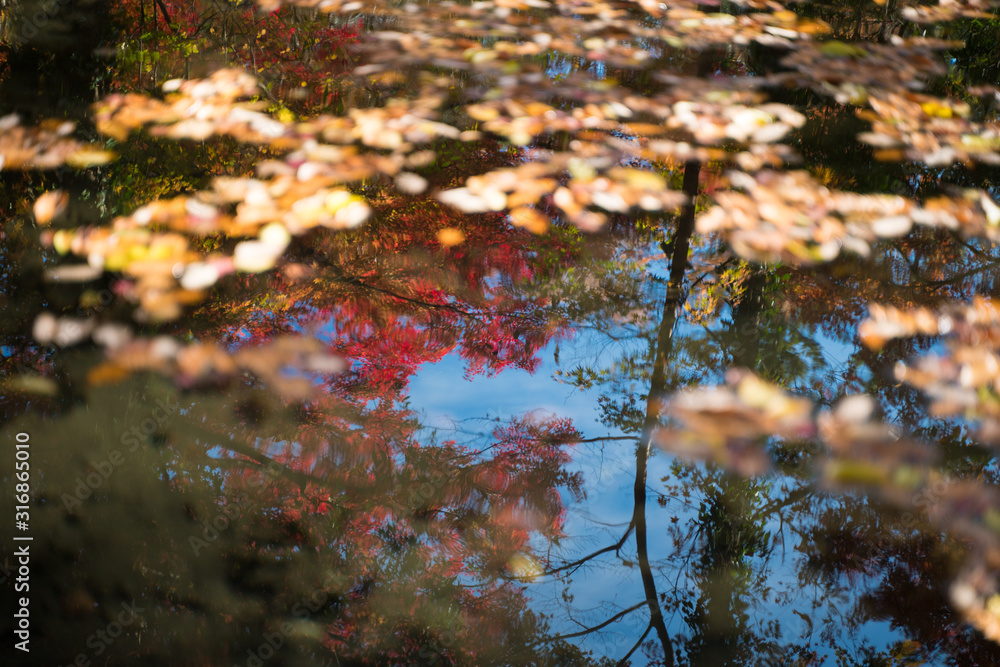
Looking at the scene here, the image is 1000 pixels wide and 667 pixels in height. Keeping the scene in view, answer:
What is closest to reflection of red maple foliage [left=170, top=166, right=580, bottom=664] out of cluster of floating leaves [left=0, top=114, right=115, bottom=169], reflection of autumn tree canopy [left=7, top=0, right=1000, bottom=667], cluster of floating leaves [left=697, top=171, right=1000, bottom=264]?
reflection of autumn tree canopy [left=7, top=0, right=1000, bottom=667]

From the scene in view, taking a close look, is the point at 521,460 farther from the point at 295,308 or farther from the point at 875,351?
the point at 875,351

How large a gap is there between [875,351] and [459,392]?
148cm

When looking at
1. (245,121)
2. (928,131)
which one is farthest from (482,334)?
(928,131)

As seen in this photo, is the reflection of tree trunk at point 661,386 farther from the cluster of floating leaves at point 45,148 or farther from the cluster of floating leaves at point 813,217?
the cluster of floating leaves at point 45,148

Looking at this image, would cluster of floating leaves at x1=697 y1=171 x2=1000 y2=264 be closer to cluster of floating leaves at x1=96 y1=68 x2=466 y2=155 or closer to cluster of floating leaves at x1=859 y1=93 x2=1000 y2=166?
cluster of floating leaves at x1=859 y1=93 x2=1000 y2=166

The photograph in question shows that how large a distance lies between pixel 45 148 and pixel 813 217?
339 centimetres

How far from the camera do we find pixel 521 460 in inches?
64.4

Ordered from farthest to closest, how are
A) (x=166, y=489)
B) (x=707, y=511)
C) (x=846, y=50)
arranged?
(x=846, y=50), (x=166, y=489), (x=707, y=511)

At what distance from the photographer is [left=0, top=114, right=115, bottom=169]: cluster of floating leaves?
96.7 inches

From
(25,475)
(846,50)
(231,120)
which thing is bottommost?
(25,475)

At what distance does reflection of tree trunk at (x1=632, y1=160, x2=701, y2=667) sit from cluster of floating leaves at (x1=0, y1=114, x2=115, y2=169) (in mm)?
2545

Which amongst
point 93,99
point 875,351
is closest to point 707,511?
point 875,351

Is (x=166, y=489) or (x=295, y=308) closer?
(x=166, y=489)

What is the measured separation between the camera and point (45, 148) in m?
2.49
